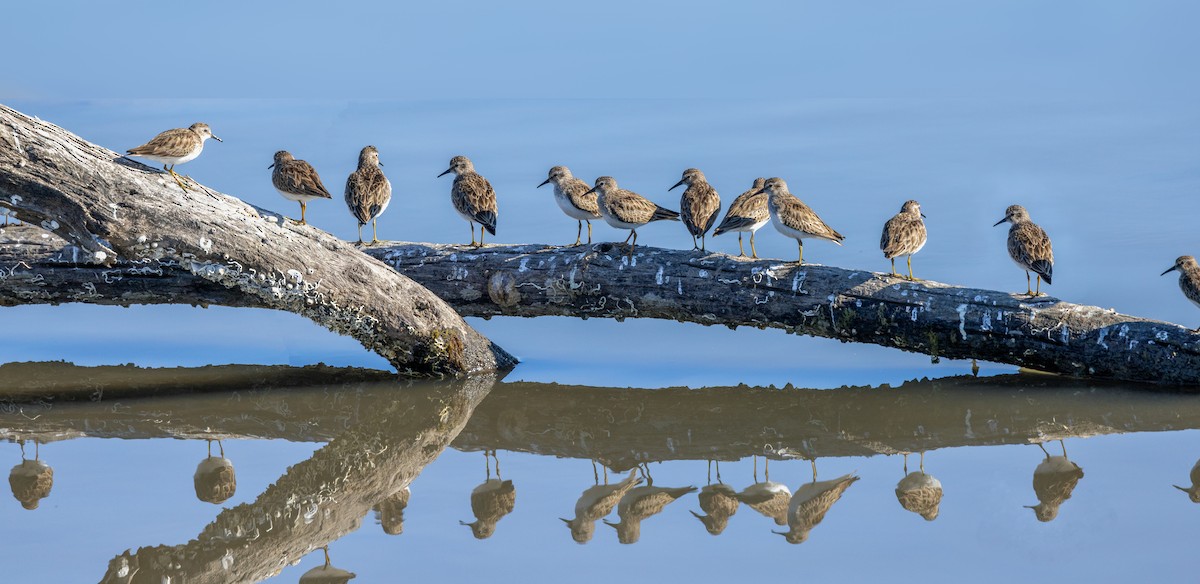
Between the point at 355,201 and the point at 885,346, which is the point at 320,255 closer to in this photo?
the point at 355,201

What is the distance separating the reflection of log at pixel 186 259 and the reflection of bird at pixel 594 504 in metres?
2.90

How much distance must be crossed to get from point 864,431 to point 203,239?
16.4 feet

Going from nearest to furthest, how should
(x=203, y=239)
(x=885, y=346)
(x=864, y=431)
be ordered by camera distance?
1. (x=864, y=431)
2. (x=203, y=239)
3. (x=885, y=346)

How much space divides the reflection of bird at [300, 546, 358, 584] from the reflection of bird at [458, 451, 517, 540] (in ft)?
2.58

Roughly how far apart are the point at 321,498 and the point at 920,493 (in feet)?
11.6

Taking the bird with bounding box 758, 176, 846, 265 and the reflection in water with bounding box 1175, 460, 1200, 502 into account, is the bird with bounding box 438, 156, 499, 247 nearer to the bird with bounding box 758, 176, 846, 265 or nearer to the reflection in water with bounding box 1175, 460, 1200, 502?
the bird with bounding box 758, 176, 846, 265

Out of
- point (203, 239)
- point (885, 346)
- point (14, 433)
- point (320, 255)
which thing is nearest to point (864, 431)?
point (885, 346)

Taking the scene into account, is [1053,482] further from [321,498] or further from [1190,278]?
[321,498]

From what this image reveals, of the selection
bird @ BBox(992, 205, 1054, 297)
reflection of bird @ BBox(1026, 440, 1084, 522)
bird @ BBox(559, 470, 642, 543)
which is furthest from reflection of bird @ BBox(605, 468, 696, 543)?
bird @ BBox(992, 205, 1054, 297)

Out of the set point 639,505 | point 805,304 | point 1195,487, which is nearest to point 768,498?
point 639,505

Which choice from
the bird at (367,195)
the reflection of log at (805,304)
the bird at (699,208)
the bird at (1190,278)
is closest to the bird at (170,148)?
the bird at (367,195)

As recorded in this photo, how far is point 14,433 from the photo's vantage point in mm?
9062

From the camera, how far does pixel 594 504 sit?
7.65m

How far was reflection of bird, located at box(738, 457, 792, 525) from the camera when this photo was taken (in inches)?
295
